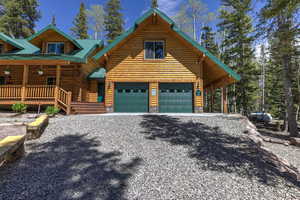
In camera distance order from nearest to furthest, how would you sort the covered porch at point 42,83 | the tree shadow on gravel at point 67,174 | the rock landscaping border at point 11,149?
the tree shadow on gravel at point 67,174, the rock landscaping border at point 11,149, the covered porch at point 42,83

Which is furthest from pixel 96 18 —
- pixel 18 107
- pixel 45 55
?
pixel 18 107

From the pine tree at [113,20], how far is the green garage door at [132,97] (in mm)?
19411

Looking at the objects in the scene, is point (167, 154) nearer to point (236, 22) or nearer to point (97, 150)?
point (97, 150)

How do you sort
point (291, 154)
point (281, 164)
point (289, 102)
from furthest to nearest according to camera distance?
point (289, 102), point (291, 154), point (281, 164)

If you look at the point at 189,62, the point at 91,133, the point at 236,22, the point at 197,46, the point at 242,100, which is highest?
the point at 236,22

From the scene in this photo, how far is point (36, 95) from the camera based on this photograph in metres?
9.14

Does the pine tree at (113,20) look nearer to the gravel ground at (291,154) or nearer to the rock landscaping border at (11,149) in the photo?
the rock landscaping border at (11,149)

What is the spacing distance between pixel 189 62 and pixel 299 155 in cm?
738

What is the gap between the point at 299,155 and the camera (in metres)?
6.18

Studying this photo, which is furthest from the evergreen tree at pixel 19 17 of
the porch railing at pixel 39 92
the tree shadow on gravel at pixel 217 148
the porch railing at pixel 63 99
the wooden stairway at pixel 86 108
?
the tree shadow on gravel at pixel 217 148

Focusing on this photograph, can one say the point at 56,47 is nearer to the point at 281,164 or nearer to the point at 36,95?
the point at 36,95

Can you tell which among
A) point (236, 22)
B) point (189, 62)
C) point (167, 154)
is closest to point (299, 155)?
point (167, 154)

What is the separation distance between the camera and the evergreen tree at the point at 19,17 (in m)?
19.9

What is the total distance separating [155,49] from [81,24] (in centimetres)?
2324
